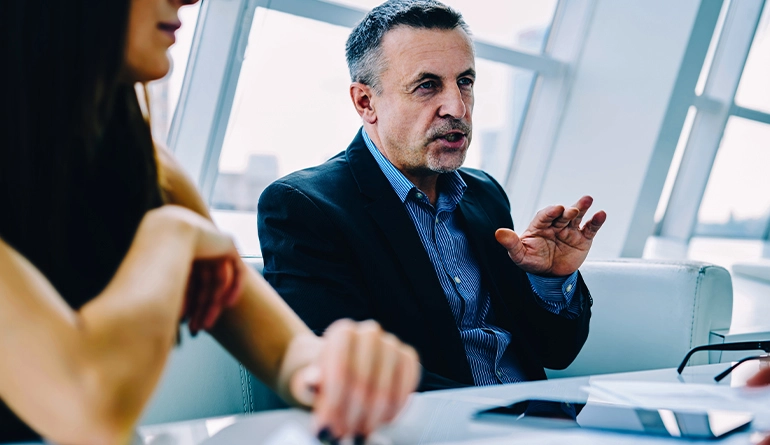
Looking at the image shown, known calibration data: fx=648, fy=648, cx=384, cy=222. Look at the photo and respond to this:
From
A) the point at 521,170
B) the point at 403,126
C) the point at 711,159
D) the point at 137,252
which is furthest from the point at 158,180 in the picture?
the point at 711,159

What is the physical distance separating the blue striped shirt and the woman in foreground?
808mm

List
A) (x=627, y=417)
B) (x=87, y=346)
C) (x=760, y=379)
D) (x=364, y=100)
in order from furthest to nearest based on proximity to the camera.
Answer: (x=364, y=100) < (x=760, y=379) < (x=627, y=417) < (x=87, y=346)

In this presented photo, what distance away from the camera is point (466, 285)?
1.32 m

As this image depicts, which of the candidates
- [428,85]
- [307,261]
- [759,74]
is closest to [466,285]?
[307,261]

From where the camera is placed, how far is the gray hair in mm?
1446

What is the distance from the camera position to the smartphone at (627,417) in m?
0.60

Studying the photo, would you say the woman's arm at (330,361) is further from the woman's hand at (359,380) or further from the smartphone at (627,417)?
the smartphone at (627,417)

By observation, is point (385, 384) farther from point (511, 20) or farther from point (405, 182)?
point (511, 20)

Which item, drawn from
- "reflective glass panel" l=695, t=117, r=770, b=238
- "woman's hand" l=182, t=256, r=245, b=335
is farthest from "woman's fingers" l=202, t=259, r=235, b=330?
"reflective glass panel" l=695, t=117, r=770, b=238

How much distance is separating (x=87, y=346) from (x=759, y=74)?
479 cm

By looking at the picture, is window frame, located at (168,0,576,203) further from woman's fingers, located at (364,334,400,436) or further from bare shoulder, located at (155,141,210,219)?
woman's fingers, located at (364,334,400,436)

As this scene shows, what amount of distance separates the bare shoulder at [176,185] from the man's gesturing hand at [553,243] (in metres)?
0.71

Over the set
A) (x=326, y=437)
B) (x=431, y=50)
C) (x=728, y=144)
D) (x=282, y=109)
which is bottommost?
(x=326, y=437)

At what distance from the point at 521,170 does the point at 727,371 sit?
7.48ft
